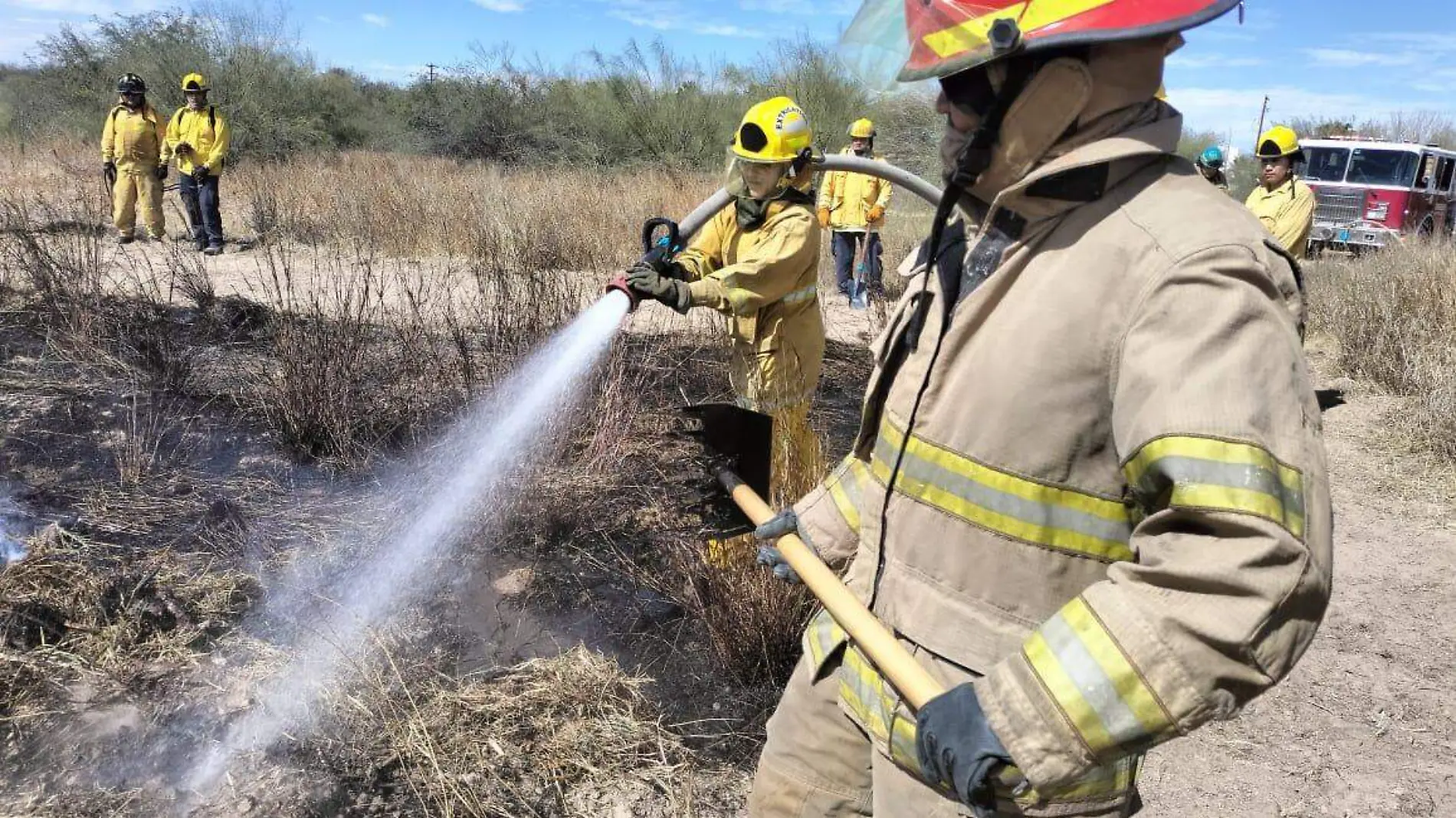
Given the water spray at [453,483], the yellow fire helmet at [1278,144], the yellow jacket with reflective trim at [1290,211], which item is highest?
the yellow fire helmet at [1278,144]

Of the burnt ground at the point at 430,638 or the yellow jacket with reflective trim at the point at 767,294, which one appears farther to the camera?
the yellow jacket with reflective trim at the point at 767,294

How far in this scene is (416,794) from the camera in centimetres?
232

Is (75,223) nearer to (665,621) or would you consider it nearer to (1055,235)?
(665,621)

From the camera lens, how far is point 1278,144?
6.38 meters

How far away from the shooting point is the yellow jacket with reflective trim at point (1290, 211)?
615 cm

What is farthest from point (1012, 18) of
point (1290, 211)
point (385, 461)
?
point (1290, 211)

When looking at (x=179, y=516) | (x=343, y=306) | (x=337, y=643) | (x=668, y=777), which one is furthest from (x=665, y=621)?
(x=343, y=306)

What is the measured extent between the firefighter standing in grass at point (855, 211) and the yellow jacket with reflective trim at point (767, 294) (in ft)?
17.5

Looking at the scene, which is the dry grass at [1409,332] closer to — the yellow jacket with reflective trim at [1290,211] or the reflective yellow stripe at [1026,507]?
the yellow jacket with reflective trim at [1290,211]

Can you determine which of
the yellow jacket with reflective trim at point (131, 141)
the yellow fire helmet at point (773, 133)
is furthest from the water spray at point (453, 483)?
the yellow jacket with reflective trim at point (131, 141)

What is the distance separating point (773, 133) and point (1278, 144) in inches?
187

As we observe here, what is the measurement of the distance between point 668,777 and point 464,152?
20.7 m

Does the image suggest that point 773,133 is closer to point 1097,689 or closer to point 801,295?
point 801,295

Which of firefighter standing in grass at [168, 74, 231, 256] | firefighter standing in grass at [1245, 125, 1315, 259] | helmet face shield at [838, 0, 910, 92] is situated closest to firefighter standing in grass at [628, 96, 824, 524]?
helmet face shield at [838, 0, 910, 92]
